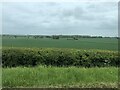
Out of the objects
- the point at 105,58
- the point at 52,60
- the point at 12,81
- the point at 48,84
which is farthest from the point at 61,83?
the point at 105,58

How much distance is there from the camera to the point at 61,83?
575 centimetres

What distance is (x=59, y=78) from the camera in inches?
238

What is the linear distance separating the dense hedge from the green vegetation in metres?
2.43

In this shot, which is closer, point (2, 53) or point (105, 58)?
point (2, 53)

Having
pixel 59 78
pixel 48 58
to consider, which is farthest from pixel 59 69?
pixel 48 58

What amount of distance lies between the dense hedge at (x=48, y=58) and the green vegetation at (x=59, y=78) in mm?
2430

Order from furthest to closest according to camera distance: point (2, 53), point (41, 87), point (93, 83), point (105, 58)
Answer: point (105, 58)
point (2, 53)
point (93, 83)
point (41, 87)

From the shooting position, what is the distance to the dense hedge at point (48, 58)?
9375mm

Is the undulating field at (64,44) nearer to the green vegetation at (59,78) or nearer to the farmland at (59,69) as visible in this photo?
the farmland at (59,69)

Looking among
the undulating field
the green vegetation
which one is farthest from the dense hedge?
the green vegetation

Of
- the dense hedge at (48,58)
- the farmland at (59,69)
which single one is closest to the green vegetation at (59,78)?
the farmland at (59,69)

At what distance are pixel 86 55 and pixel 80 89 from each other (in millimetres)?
4391

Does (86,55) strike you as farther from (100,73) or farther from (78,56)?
(100,73)

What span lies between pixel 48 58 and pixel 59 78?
3.36 metres
